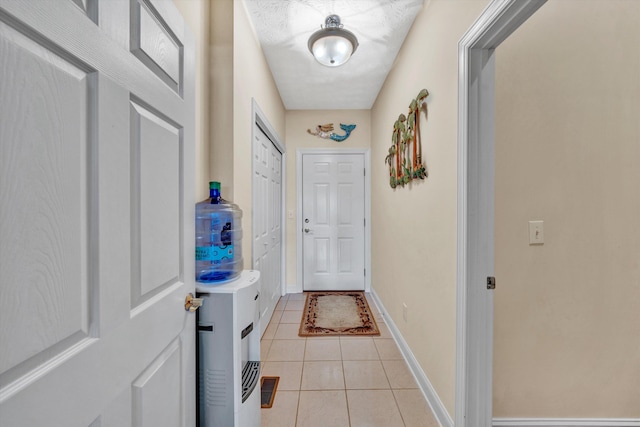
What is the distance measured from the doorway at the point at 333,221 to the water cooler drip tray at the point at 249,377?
2318mm

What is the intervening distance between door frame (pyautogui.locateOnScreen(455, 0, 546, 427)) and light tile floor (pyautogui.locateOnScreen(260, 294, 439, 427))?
447 millimetres

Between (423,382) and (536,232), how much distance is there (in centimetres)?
112

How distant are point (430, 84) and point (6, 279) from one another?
192 centimetres

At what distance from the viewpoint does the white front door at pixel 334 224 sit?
3756 mm

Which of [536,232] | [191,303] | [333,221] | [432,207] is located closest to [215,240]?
[191,303]

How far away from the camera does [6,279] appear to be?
0.43 metres

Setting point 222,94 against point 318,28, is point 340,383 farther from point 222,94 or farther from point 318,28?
point 318,28

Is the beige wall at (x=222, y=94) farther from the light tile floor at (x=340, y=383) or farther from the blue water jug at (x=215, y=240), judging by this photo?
the light tile floor at (x=340, y=383)

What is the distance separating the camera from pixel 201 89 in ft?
4.93

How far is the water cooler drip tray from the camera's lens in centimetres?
127

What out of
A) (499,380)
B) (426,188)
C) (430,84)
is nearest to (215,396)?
(499,380)

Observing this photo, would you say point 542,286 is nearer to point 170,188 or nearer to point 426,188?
point 426,188

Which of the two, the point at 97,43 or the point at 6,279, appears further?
the point at 97,43

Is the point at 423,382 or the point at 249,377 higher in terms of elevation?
the point at 249,377
